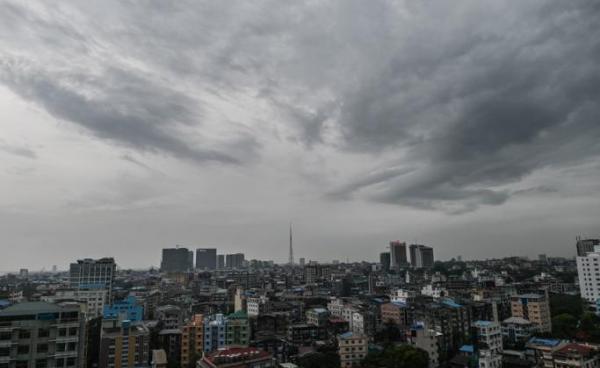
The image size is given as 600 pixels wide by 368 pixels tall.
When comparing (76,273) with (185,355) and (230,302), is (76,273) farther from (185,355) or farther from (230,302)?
(185,355)

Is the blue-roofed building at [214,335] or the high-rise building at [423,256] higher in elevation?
the high-rise building at [423,256]

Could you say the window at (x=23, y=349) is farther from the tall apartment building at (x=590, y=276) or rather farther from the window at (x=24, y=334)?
the tall apartment building at (x=590, y=276)

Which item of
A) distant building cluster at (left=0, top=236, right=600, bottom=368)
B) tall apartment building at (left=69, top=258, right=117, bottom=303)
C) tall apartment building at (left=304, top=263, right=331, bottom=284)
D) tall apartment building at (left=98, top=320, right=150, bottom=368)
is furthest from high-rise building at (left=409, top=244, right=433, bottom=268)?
tall apartment building at (left=98, top=320, right=150, bottom=368)

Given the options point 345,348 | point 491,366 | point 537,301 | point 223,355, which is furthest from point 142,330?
point 537,301

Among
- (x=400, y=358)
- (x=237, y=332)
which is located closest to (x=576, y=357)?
(x=400, y=358)

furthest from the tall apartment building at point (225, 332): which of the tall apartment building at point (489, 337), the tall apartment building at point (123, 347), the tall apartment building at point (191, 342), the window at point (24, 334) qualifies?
the tall apartment building at point (489, 337)

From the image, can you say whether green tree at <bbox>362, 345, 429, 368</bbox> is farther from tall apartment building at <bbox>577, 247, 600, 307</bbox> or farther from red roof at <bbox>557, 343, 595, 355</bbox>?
tall apartment building at <bbox>577, 247, 600, 307</bbox>

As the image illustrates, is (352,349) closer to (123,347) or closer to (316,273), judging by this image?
(123,347)
